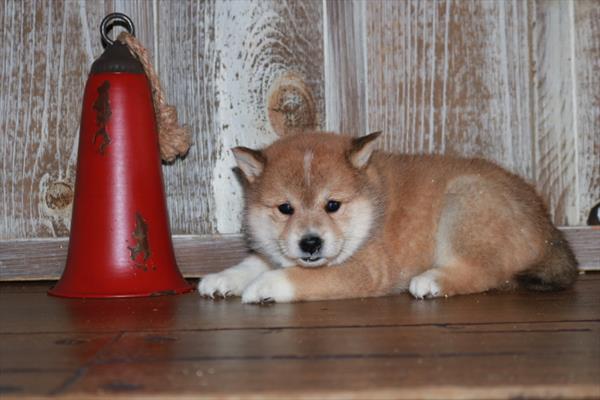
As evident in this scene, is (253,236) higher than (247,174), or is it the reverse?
(247,174)

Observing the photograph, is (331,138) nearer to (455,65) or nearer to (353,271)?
(353,271)

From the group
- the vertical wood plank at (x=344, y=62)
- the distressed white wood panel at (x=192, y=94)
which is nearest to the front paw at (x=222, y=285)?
the distressed white wood panel at (x=192, y=94)

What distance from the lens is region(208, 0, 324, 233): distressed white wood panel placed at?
3.33m

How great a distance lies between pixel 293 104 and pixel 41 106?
1.07m

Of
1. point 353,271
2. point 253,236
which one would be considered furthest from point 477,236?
point 253,236

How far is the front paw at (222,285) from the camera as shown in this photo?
9.27ft

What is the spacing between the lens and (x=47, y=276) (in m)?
3.31

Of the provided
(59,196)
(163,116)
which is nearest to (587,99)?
(163,116)

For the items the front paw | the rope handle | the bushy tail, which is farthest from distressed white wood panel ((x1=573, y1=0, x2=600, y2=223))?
the rope handle

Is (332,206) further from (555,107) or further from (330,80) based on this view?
(555,107)

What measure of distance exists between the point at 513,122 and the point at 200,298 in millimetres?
1526

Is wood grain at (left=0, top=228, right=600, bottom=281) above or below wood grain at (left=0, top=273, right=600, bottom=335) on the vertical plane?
above

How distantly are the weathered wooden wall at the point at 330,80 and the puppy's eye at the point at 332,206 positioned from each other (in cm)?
58

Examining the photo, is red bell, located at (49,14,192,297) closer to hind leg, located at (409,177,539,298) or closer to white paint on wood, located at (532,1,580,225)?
hind leg, located at (409,177,539,298)
